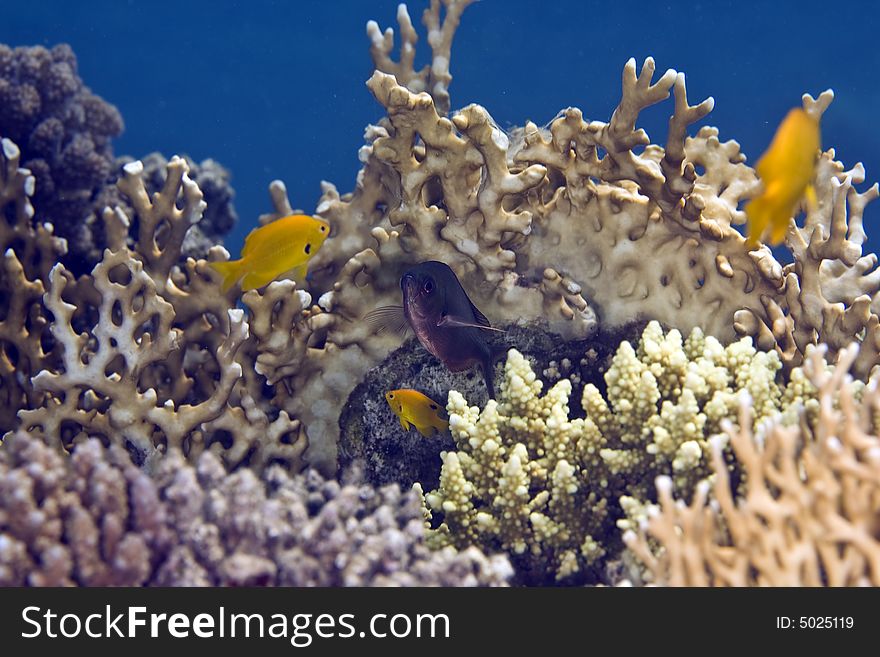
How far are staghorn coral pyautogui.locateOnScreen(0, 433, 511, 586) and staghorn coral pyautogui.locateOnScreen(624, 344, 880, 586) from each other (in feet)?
2.16

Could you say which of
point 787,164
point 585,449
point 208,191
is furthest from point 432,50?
point 208,191

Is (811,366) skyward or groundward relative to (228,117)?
groundward

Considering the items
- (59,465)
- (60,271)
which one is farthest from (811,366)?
(60,271)

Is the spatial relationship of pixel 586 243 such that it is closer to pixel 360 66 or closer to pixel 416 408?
pixel 416 408

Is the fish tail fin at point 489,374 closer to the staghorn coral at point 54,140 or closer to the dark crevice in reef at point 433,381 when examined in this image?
the dark crevice in reef at point 433,381

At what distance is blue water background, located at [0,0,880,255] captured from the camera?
21.6 metres

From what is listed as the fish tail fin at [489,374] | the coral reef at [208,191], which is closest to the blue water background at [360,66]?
the coral reef at [208,191]

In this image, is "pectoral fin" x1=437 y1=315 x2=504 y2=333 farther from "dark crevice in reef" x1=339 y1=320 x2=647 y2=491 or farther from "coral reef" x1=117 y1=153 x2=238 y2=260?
"coral reef" x1=117 y1=153 x2=238 y2=260

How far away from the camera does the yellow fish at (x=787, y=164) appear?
1.92 meters

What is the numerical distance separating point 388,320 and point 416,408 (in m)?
0.59

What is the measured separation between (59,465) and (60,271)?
1853 millimetres

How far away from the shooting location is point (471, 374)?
3719 millimetres
